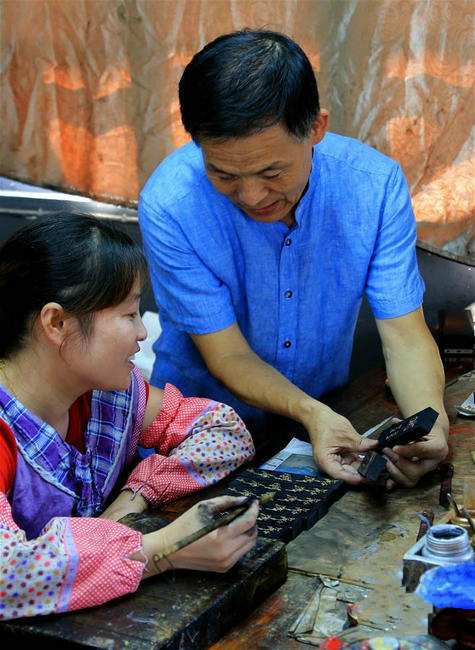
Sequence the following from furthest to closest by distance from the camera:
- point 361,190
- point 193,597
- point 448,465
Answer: point 361,190 < point 448,465 < point 193,597

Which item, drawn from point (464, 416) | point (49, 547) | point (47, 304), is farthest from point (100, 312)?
point (464, 416)

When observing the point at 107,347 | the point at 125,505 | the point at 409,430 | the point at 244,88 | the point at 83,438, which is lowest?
the point at 125,505

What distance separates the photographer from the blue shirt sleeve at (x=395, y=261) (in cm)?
220

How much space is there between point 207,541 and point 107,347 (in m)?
0.50

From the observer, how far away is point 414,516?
171 cm

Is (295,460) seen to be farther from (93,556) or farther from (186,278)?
(93,556)

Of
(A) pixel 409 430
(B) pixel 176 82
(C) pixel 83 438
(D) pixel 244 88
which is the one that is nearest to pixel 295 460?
(A) pixel 409 430

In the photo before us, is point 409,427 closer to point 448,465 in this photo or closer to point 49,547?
point 448,465

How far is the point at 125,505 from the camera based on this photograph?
6.00ft

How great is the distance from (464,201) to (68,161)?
1600 millimetres

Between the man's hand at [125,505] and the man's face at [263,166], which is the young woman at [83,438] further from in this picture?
the man's face at [263,166]

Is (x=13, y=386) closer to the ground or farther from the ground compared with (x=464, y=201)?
closer to the ground

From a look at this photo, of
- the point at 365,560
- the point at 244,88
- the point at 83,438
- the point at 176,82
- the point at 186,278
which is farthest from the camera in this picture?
the point at 176,82

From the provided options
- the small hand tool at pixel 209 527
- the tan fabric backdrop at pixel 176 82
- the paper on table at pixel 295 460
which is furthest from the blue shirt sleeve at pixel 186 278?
the tan fabric backdrop at pixel 176 82
